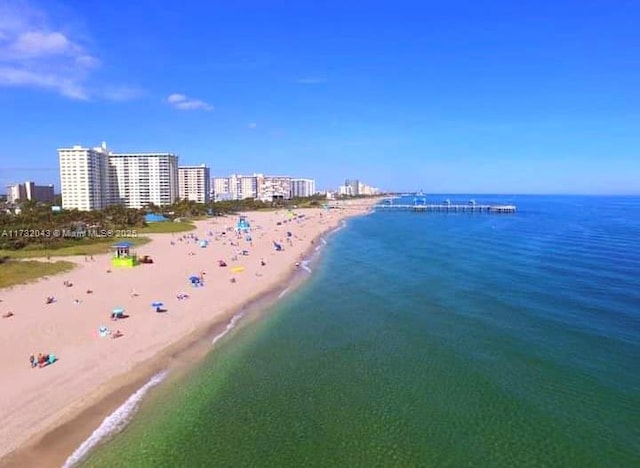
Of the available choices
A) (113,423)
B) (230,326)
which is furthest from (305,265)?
(113,423)

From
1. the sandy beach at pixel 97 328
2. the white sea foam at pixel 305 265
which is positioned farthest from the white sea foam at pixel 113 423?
the white sea foam at pixel 305 265

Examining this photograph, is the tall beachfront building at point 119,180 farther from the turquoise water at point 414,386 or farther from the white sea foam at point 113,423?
the white sea foam at point 113,423

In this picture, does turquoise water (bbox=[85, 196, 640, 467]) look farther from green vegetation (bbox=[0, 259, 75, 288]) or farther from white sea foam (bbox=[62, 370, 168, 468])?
green vegetation (bbox=[0, 259, 75, 288])

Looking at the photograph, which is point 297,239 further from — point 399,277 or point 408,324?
point 408,324

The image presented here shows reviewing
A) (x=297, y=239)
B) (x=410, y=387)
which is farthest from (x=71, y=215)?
(x=410, y=387)

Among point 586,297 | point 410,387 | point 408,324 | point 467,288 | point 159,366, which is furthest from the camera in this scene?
point 467,288
